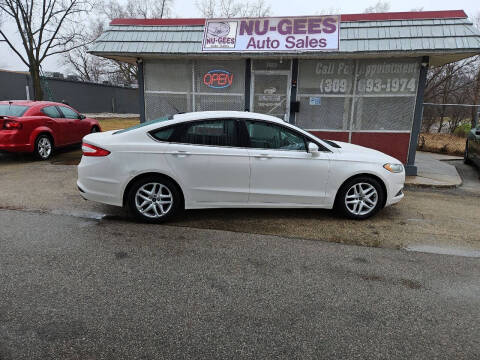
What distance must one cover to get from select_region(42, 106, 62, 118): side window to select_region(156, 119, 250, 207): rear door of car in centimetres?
640

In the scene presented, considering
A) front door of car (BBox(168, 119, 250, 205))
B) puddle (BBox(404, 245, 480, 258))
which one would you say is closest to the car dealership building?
front door of car (BBox(168, 119, 250, 205))

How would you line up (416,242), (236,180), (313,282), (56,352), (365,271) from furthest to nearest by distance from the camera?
(236,180) → (416,242) → (365,271) → (313,282) → (56,352)

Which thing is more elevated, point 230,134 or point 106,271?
point 230,134

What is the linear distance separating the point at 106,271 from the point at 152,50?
6.61 m

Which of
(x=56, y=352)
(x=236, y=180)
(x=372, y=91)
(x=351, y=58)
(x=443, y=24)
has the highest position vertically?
(x=443, y=24)

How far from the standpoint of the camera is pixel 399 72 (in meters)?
8.46

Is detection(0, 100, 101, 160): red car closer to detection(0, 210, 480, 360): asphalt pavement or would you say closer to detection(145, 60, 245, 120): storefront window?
detection(145, 60, 245, 120): storefront window

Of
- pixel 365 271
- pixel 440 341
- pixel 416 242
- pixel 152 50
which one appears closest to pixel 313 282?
pixel 365 271

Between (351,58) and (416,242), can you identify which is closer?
(416,242)

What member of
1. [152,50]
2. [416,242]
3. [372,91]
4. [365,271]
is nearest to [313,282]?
[365,271]

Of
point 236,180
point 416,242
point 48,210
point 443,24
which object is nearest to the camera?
point 416,242

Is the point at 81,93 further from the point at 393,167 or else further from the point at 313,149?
the point at 393,167

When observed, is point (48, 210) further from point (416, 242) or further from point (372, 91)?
point (372, 91)

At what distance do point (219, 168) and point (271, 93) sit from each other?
4906mm
